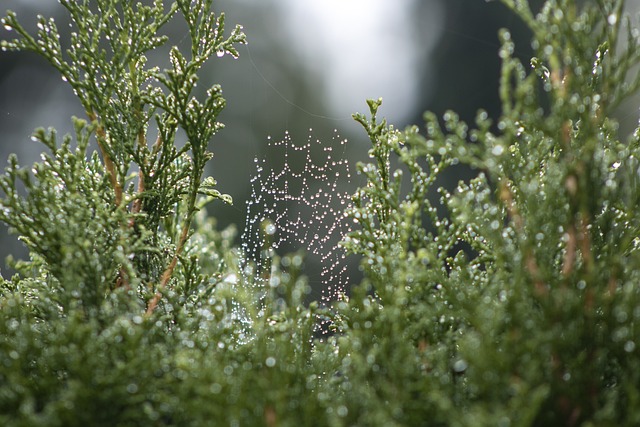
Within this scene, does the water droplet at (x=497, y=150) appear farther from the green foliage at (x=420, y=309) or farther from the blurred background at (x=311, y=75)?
the blurred background at (x=311, y=75)

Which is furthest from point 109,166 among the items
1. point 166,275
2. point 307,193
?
point 307,193

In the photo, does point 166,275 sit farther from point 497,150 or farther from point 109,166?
point 497,150

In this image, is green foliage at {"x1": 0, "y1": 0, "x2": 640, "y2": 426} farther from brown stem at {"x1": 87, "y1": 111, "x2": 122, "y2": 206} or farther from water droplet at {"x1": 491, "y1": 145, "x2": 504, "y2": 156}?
brown stem at {"x1": 87, "y1": 111, "x2": 122, "y2": 206}

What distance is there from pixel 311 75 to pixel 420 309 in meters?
9.07

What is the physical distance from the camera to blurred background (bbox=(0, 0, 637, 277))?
8.30 m

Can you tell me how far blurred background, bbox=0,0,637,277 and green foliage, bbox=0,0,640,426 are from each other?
20.1 feet

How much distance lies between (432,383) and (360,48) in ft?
32.3

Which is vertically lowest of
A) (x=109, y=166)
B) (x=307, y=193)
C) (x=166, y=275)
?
(x=166, y=275)

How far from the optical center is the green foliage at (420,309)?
0.95 meters

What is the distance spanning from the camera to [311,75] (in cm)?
973

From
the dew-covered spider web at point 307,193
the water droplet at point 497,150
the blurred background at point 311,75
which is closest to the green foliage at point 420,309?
the water droplet at point 497,150

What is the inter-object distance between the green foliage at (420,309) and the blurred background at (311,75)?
613 centimetres

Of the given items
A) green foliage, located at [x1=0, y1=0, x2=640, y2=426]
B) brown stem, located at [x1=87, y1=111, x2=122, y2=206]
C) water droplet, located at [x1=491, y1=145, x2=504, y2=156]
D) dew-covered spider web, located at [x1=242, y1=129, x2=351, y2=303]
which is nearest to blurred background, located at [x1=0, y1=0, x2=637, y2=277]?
dew-covered spider web, located at [x1=242, y1=129, x2=351, y2=303]

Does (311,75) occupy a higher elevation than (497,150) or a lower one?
higher
